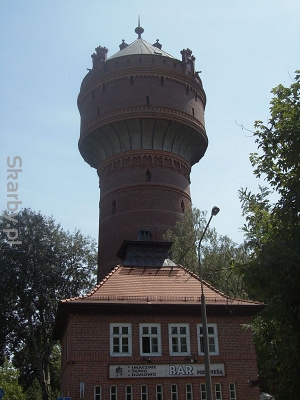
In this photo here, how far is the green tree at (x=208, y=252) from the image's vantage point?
76.8 feet

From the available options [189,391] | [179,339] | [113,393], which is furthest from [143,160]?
[113,393]

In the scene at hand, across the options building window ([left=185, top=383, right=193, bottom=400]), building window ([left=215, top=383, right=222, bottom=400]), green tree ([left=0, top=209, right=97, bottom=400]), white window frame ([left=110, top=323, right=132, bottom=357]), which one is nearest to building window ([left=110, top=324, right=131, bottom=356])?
white window frame ([left=110, top=323, right=132, bottom=357])

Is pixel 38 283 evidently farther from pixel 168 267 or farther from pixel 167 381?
pixel 167 381

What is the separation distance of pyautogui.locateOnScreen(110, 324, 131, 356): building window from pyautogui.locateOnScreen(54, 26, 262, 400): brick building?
3 cm

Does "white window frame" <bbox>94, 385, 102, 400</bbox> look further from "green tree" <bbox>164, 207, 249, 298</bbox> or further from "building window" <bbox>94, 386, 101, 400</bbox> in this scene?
"green tree" <bbox>164, 207, 249, 298</bbox>

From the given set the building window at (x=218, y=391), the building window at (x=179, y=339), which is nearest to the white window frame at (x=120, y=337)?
the building window at (x=179, y=339)

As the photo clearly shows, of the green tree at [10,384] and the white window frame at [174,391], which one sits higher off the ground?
the green tree at [10,384]

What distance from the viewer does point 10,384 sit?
35281 mm

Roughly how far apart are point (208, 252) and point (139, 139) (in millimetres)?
7842

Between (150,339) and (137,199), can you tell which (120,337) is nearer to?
(150,339)

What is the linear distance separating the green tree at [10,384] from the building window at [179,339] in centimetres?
2105

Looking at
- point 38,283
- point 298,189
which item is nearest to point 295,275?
point 298,189

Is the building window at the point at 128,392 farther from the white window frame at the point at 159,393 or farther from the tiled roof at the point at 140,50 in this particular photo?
the tiled roof at the point at 140,50

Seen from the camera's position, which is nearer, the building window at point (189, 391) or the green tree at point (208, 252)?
the building window at point (189, 391)
